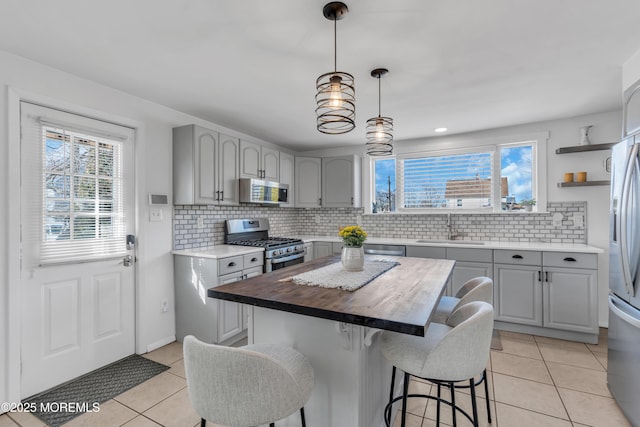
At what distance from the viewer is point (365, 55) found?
2.15 m

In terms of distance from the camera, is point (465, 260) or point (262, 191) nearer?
point (465, 260)

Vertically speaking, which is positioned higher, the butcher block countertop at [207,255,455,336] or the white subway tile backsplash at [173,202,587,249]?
the white subway tile backsplash at [173,202,587,249]

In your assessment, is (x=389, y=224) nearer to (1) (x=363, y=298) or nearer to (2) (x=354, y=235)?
(2) (x=354, y=235)

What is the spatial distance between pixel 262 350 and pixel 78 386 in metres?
1.92

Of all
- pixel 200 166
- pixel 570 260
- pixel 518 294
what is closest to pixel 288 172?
pixel 200 166

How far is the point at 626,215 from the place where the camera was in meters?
1.95

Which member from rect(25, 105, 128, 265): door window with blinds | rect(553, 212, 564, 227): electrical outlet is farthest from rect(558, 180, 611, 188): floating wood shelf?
rect(25, 105, 128, 265): door window with blinds

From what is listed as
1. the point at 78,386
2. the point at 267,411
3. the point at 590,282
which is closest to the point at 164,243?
the point at 78,386

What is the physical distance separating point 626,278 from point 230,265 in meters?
2.99

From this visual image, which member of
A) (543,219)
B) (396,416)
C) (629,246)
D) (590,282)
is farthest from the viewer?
(543,219)

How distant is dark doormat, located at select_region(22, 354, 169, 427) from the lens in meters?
2.10

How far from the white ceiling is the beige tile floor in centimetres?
220

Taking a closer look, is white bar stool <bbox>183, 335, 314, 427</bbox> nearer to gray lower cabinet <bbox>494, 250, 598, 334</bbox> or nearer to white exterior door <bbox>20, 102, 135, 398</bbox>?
white exterior door <bbox>20, 102, 135, 398</bbox>

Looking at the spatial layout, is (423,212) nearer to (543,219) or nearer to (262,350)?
(543,219)
